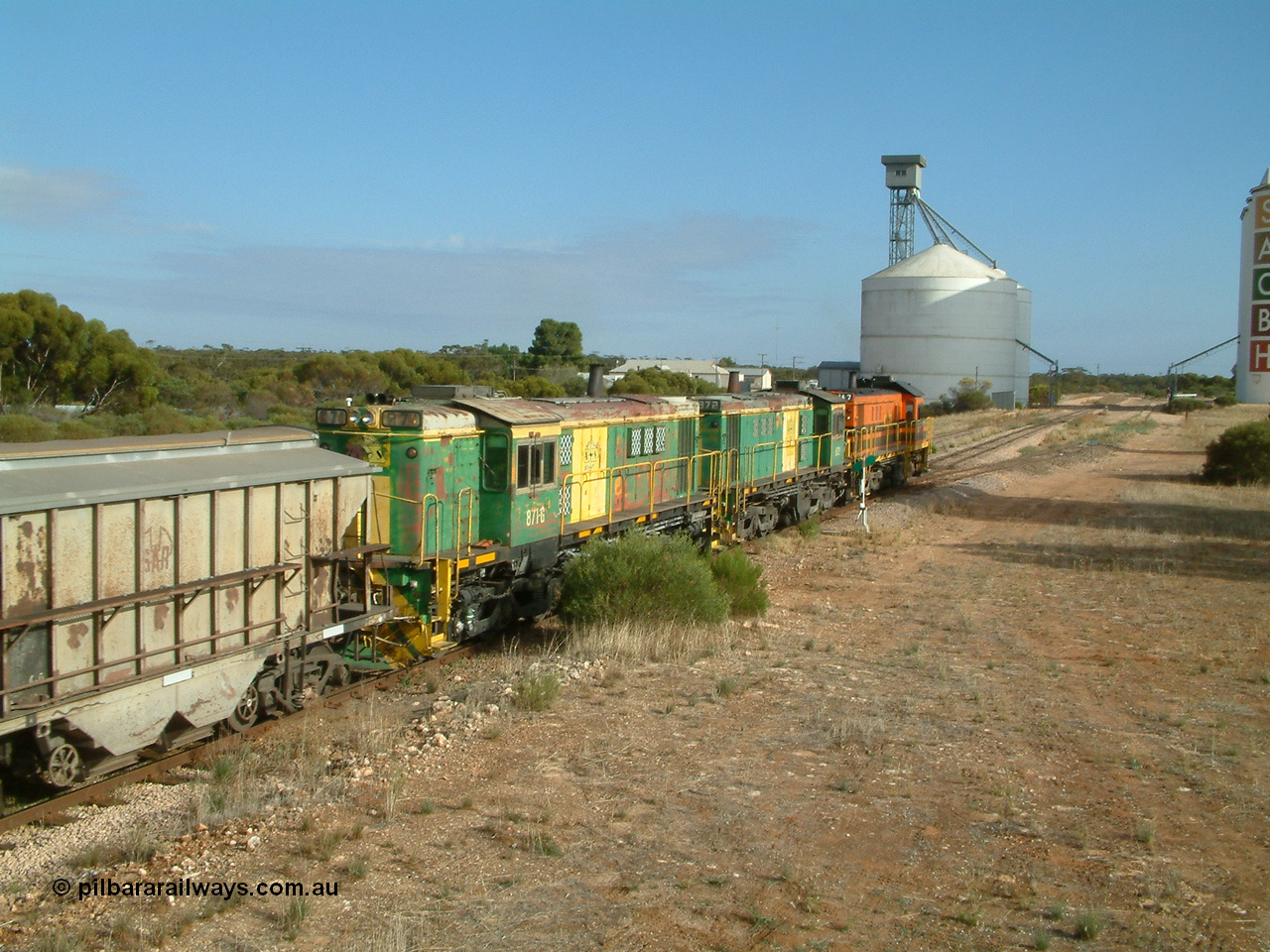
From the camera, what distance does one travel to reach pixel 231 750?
9.00 m

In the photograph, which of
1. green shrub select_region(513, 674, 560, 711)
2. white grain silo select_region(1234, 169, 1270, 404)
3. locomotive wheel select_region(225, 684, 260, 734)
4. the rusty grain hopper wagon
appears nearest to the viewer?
the rusty grain hopper wagon

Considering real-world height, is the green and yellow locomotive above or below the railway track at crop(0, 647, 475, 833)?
above

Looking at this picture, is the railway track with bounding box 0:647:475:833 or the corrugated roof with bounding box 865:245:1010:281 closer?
the railway track with bounding box 0:647:475:833

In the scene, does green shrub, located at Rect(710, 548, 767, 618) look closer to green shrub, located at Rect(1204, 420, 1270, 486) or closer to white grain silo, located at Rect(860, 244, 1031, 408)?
green shrub, located at Rect(1204, 420, 1270, 486)

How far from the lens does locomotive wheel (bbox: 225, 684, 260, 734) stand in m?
9.34

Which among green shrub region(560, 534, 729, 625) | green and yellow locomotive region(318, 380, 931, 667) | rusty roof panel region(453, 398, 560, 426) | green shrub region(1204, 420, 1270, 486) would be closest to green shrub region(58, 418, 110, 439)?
green and yellow locomotive region(318, 380, 931, 667)

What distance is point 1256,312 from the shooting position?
28438mm

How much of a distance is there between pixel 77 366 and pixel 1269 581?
3533 centimetres

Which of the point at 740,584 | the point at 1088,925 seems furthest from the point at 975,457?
the point at 1088,925

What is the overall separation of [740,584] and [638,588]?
7.05 ft

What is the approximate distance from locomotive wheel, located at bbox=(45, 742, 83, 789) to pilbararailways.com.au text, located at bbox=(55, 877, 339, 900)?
1419 mm

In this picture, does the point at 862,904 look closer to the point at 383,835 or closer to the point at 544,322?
the point at 383,835

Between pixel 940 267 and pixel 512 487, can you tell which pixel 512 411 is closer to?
pixel 512 487

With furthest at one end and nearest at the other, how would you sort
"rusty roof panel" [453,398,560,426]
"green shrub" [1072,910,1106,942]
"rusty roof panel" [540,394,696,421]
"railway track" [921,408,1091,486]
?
1. "railway track" [921,408,1091,486]
2. "rusty roof panel" [540,394,696,421]
3. "rusty roof panel" [453,398,560,426]
4. "green shrub" [1072,910,1106,942]
